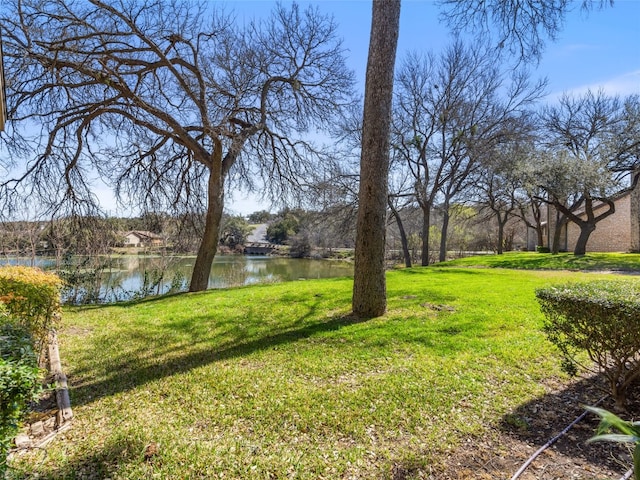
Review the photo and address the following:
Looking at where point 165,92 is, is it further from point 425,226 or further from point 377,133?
point 425,226

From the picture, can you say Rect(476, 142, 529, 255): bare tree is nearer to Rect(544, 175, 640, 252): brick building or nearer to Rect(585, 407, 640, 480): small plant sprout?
Rect(544, 175, 640, 252): brick building

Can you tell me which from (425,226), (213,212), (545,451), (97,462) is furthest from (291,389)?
(425,226)

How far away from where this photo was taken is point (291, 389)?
3.17 metres

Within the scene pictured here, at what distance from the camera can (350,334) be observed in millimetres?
4695

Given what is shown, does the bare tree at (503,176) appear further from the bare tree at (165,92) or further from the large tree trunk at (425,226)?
the bare tree at (165,92)

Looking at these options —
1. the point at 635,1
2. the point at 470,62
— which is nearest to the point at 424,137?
the point at 470,62

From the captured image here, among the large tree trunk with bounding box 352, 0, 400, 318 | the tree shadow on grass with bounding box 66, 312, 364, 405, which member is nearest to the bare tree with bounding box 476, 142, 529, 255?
the large tree trunk with bounding box 352, 0, 400, 318

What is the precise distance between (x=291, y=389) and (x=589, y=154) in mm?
19356

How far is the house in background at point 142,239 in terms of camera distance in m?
11.4

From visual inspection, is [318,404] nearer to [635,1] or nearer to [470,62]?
[635,1]

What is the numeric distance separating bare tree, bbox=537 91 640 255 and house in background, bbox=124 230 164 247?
52.0 feet

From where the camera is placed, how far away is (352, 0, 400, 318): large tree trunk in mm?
5117

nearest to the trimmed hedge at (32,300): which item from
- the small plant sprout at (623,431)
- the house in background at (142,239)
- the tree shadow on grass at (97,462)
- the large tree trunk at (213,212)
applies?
the tree shadow on grass at (97,462)

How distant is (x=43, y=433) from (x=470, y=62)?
713 inches
